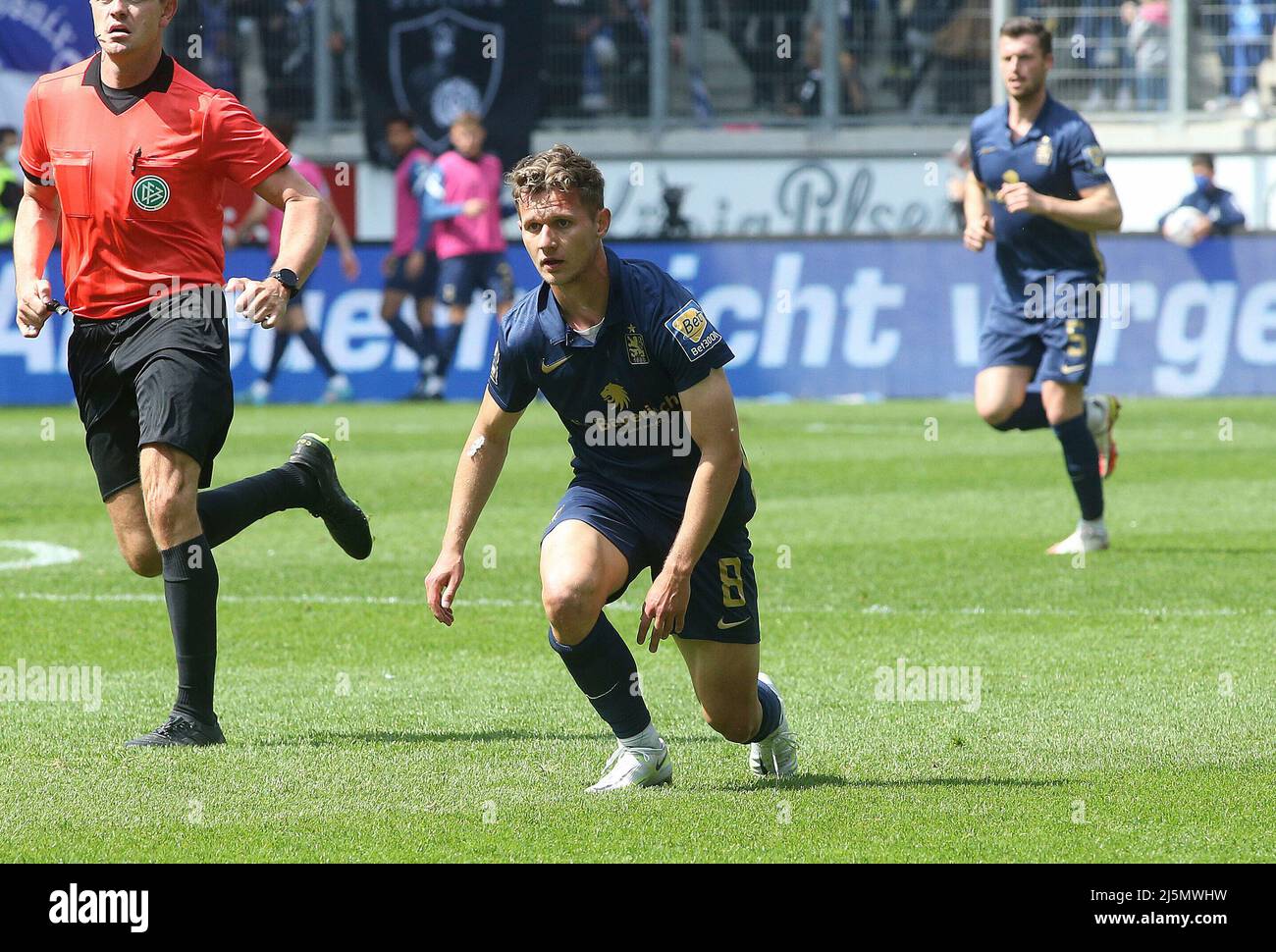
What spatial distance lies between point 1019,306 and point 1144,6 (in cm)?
1603

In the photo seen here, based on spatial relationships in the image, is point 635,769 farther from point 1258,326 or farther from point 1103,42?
point 1103,42

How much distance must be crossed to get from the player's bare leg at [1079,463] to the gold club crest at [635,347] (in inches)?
207

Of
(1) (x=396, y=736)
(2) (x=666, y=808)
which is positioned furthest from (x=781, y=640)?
(2) (x=666, y=808)

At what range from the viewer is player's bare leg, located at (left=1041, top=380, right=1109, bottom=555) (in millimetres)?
9812

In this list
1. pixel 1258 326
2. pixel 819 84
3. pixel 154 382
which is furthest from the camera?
pixel 819 84

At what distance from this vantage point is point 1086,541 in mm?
9812

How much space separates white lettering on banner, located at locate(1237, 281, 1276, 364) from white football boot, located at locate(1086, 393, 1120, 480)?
8658 millimetres

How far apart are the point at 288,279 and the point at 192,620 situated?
101cm

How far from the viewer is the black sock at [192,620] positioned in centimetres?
569

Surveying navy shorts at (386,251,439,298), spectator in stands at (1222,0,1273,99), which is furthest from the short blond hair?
spectator in stands at (1222,0,1273,99)

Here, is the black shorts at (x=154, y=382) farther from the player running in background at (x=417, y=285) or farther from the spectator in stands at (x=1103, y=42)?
the spectator in stands at (x=1103, y=42)

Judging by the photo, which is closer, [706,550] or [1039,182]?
[706,550]

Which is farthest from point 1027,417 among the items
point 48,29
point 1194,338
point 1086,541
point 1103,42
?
point 48,29
